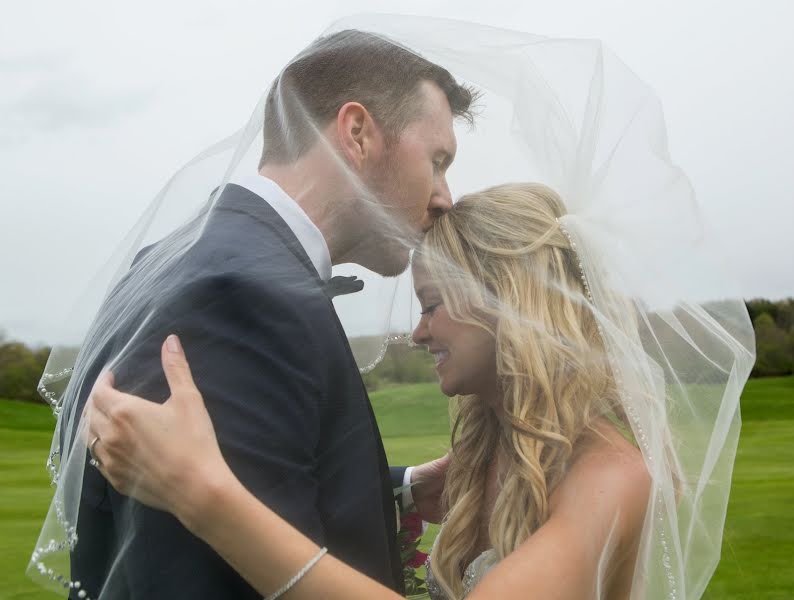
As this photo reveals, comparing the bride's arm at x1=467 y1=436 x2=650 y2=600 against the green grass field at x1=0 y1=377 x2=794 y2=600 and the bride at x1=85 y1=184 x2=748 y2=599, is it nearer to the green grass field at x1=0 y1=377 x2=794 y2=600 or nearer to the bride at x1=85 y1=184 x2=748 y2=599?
the bride at x1=85 y1=184 x2=748 y2=599

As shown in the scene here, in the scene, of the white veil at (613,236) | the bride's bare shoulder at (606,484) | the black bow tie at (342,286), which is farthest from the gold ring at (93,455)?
the bride's bare shoulder at (606,484)

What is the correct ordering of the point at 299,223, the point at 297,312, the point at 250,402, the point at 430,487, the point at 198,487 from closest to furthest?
1. the point at 198,487
2. the point at 250,402
3. the point at 297,312
4. the point at 299,223
5. the point at 430,487

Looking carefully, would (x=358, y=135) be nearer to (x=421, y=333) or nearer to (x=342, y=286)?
(x=342, y=286)

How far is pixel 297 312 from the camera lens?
2275mm

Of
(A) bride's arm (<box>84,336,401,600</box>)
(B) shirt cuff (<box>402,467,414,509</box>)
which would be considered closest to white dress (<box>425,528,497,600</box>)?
(B) shirt cuff (<box>402,467,414,509</box>)

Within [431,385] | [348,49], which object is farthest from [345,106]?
[431,385]

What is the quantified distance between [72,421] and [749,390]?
25985mm

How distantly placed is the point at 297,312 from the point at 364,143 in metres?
0.53

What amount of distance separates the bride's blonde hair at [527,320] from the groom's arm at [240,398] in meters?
0.58

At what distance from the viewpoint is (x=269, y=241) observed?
2.37 meters

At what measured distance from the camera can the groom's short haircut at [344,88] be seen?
2.53 m

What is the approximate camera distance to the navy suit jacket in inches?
84.8

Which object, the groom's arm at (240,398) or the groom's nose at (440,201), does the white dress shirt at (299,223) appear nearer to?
the groom's arm at (240,398)

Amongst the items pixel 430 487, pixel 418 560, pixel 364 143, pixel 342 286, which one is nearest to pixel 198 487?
pixel 342 286
